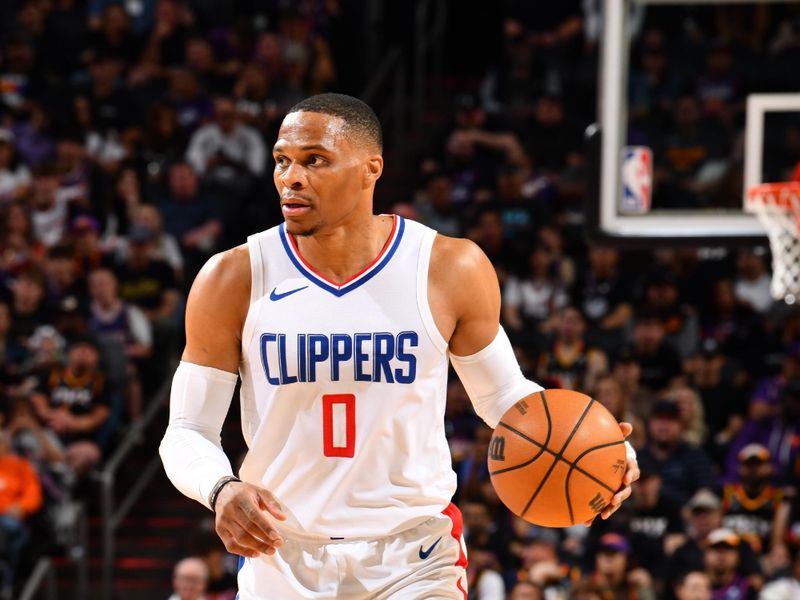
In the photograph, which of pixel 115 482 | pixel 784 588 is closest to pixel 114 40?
pixel 115 482

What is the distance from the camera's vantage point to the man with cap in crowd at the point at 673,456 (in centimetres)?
926

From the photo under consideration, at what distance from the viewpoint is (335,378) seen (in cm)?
395

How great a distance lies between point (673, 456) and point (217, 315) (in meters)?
5.92

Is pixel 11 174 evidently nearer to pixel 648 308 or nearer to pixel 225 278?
pixel 648 308

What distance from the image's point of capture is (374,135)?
414 centimetres

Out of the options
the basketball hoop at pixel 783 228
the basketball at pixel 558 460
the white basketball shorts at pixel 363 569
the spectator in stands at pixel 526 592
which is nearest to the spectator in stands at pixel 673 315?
the spectator in stands at pixel 526 592

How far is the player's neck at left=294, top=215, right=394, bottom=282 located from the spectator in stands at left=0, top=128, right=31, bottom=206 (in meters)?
8.44

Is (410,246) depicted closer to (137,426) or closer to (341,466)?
(341,466)

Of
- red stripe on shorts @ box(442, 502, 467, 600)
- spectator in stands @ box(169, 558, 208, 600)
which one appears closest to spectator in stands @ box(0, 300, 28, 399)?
spectator in stands @ box(169, 558, 208, 600)

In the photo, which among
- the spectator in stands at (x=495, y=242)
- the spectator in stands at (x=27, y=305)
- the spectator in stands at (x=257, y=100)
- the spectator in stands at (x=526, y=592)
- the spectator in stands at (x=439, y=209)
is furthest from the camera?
the spectator in stands at (x=257, y=100)

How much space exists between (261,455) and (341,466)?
0.82 feet

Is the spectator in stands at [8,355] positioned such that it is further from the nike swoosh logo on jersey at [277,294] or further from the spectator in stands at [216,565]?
the nike swoosh logo on jersey at [277,294]

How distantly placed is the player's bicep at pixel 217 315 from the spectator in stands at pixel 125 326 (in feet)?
21.7

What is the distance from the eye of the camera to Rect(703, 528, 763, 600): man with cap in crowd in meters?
8.33
